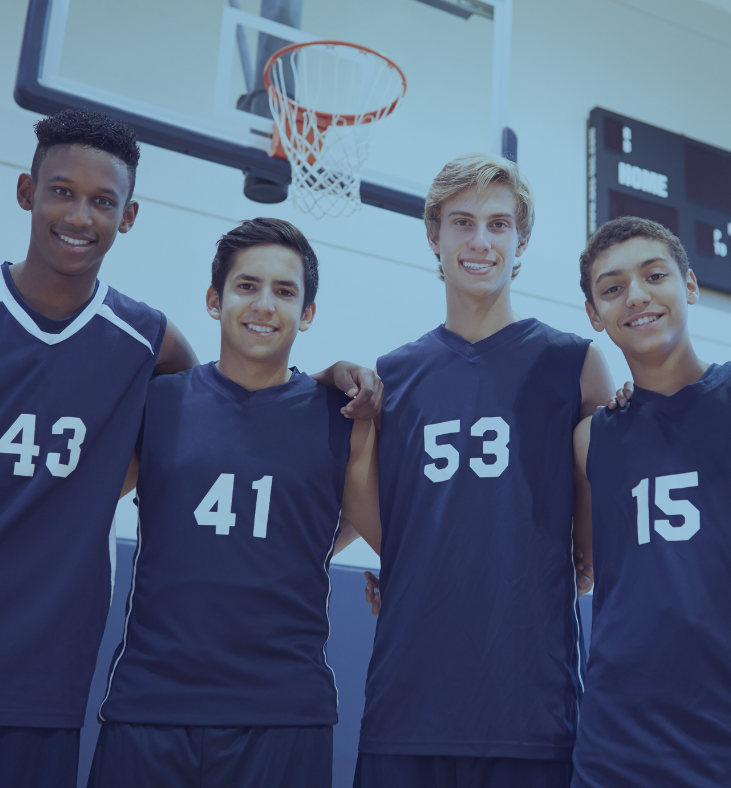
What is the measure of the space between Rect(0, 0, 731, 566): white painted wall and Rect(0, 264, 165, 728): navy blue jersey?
69.0 inches

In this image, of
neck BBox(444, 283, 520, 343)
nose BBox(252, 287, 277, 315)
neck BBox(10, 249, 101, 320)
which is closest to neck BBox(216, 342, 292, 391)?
nose BBox(252, 287, 277, 315)

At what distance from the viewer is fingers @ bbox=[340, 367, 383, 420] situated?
2018 mm

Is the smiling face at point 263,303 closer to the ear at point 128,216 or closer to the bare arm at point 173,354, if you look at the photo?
the bare arm at point 173,354

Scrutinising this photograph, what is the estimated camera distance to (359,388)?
2.05m

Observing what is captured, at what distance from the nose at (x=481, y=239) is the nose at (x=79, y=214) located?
0.95 meters

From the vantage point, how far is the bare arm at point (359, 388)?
2.02 metres

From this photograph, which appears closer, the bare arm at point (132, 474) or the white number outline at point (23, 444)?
the white number outline at point (23, 444)

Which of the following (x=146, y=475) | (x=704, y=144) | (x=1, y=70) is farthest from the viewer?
(x=704, y=144)

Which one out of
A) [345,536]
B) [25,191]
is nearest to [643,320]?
[345,536]

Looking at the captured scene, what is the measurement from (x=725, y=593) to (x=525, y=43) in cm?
441

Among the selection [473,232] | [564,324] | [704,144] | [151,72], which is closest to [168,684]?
[473,232]

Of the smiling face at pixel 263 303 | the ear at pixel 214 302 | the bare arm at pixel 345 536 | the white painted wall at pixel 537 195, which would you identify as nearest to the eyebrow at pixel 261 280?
the smiling face at pixel 263 303

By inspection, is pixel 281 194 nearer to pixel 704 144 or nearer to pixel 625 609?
pixel 625 609

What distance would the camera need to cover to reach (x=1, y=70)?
3869 millimetres
